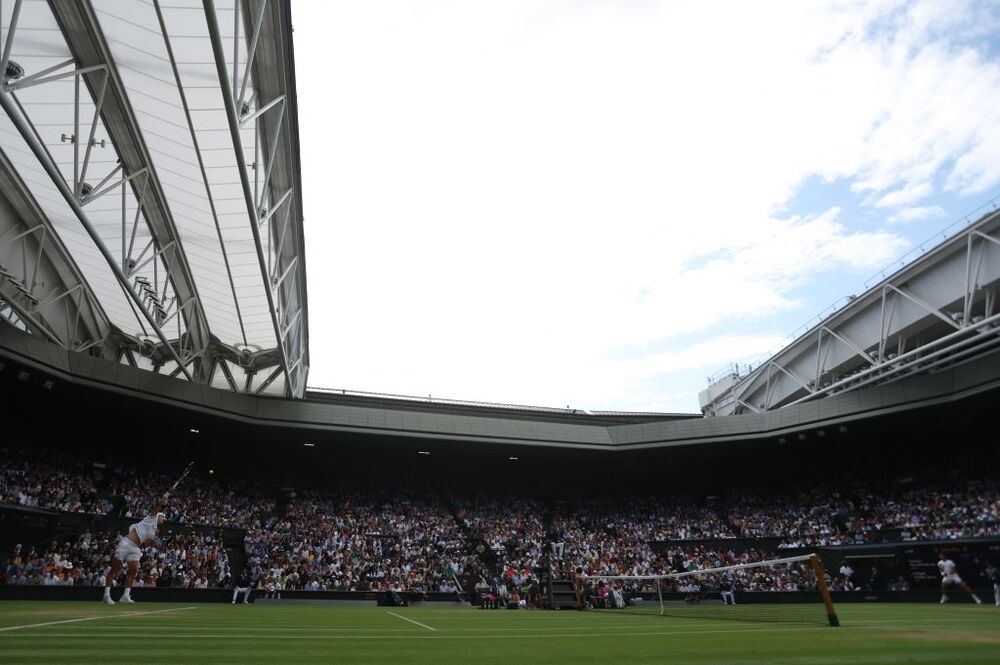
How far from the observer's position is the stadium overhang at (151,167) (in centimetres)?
1392

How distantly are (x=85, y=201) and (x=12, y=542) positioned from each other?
648 inches

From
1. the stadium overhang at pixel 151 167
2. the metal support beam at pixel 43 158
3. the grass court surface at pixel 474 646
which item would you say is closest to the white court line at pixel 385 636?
the grass court surface at pixel 474 646

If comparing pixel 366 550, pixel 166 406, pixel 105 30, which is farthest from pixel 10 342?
pixel 366 550

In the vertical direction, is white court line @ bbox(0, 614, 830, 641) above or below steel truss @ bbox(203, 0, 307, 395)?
below

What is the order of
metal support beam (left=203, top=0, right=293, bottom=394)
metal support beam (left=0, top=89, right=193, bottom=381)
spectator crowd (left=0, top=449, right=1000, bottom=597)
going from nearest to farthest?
metal support beam (left=203, top=0, right=293, bottom=394)
metal support beam (left=0, top=89, right=193, bottom=381)
spectator crowd (left=0, top=449, right=1000, bottom=597)

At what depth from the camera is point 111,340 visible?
104ft

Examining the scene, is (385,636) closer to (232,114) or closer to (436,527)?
(232,114)

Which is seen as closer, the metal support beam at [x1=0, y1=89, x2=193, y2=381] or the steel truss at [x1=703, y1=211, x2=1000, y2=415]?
the metal support beam at [x1=0, y1=89, x2=193, y2=381]

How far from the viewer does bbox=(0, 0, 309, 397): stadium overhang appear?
45.7 ft

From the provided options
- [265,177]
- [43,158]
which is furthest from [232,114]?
[43,158]

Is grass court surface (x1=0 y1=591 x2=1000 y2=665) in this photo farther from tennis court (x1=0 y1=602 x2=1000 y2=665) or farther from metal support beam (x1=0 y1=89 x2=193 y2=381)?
metal support beam (x1=0 y1=89 x2=193 y2=381)

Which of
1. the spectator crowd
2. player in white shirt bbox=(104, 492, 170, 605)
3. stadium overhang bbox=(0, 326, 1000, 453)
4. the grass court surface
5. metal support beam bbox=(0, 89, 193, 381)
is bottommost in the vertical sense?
the spectator crowd

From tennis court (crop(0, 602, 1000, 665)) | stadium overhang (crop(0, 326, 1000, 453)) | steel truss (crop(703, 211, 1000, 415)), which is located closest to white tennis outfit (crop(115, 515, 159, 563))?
tennis court (crop(0, 602, 1000, 665))

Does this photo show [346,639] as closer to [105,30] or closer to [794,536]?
[105,30]
